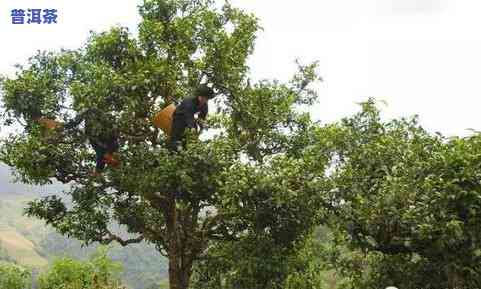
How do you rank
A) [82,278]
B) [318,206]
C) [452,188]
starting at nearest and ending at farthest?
[452,188] → [318,206] → [82,278]

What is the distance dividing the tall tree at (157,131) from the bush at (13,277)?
3133 mm

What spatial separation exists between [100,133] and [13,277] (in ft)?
21.8

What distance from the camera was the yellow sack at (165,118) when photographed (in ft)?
48.4

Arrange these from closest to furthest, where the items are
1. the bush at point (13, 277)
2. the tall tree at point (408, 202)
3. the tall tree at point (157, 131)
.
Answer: the tall tree at point (408, 202)
the tall tree at point (157, 131)
the bush at point (13, 277)

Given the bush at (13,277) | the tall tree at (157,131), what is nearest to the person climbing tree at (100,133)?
the tall tree at (157,131)

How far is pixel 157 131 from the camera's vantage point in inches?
642

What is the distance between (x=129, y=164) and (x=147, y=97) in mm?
1870

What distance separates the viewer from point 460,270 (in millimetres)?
10312

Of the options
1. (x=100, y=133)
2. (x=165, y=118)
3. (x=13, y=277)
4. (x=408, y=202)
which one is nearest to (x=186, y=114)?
(x=165, y=118)

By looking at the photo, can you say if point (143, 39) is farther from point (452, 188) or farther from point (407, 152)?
point (452, 188)

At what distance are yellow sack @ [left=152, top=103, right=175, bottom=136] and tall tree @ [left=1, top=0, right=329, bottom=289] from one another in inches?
21.3

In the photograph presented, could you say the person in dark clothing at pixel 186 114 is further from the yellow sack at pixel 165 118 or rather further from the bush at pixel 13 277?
the bush at pixel 13 277

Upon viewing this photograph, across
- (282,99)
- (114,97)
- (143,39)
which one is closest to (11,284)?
(114,97)

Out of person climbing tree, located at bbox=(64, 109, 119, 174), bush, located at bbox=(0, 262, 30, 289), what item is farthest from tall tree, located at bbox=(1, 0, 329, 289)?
bush, located at bbox=(0, 262, 30, 289)
